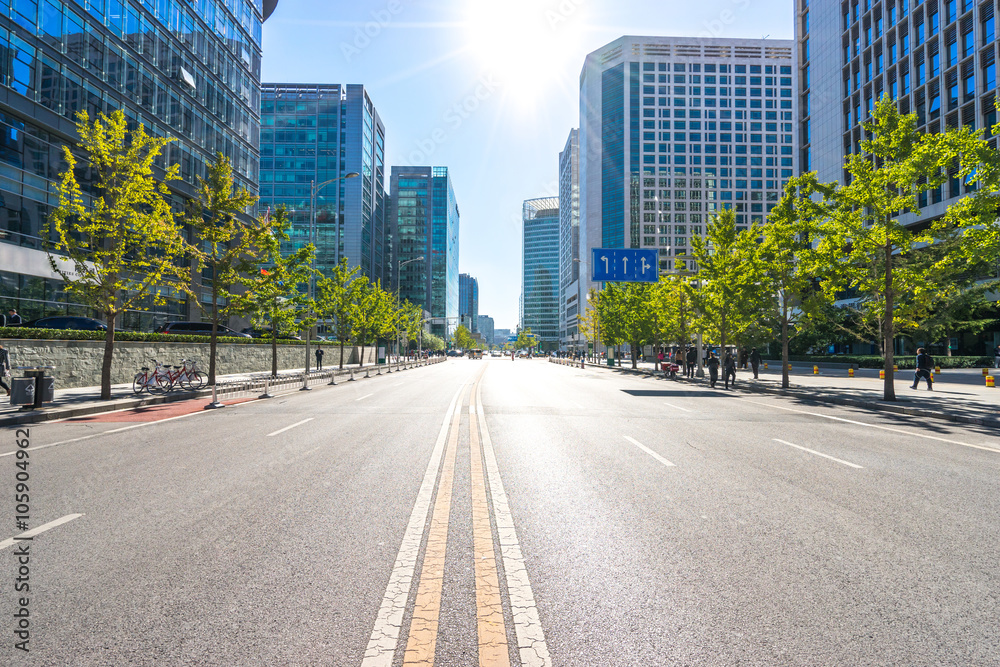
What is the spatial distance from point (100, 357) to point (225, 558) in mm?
22485

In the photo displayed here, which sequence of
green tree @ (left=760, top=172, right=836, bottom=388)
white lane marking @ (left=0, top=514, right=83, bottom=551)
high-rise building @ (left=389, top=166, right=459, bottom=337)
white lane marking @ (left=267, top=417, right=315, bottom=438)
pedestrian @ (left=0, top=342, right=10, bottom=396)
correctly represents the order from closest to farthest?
white lane marking @ (left=0, top=514, right=83, bottom=551), white lane marking @ (left=267, top=417, right=315, bottom=438), pedestrian @ (left=0, top=342, right=10, bottom=396), green tree @ (left=760, top=172, right=836, bottom=388), high-rise building @ (left=389, top=166, right=459, bottom=337)

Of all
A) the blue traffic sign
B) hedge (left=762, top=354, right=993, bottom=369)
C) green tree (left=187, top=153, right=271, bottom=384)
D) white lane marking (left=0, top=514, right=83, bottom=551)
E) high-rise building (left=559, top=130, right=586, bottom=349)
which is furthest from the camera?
high-rise building (left=559, top=130, right=586, bottom=349)

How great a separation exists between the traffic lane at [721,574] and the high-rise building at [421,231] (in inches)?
6073

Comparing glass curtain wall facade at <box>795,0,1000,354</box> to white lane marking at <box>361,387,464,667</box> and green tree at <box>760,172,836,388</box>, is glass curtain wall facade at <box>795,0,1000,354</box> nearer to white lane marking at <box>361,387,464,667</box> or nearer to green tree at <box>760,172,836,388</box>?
green tree at <box>760,172,836,388</box>

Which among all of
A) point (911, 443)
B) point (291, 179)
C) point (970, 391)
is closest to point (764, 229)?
point (970, 391)

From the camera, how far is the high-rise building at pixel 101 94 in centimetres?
2684

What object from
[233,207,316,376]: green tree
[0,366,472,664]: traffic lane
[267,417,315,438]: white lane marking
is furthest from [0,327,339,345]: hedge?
[0,366,472,664]: traffic lane

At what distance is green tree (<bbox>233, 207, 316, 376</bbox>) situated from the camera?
2505 cm

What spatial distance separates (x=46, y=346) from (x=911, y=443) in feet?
83.6

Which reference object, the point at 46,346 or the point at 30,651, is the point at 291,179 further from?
the point at 30,651

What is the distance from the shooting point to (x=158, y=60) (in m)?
37.6

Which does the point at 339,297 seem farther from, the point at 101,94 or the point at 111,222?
the point at 111,222

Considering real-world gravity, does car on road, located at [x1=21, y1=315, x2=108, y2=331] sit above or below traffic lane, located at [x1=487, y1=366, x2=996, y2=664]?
above

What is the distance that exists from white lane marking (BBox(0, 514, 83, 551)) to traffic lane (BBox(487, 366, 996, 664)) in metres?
4.15
